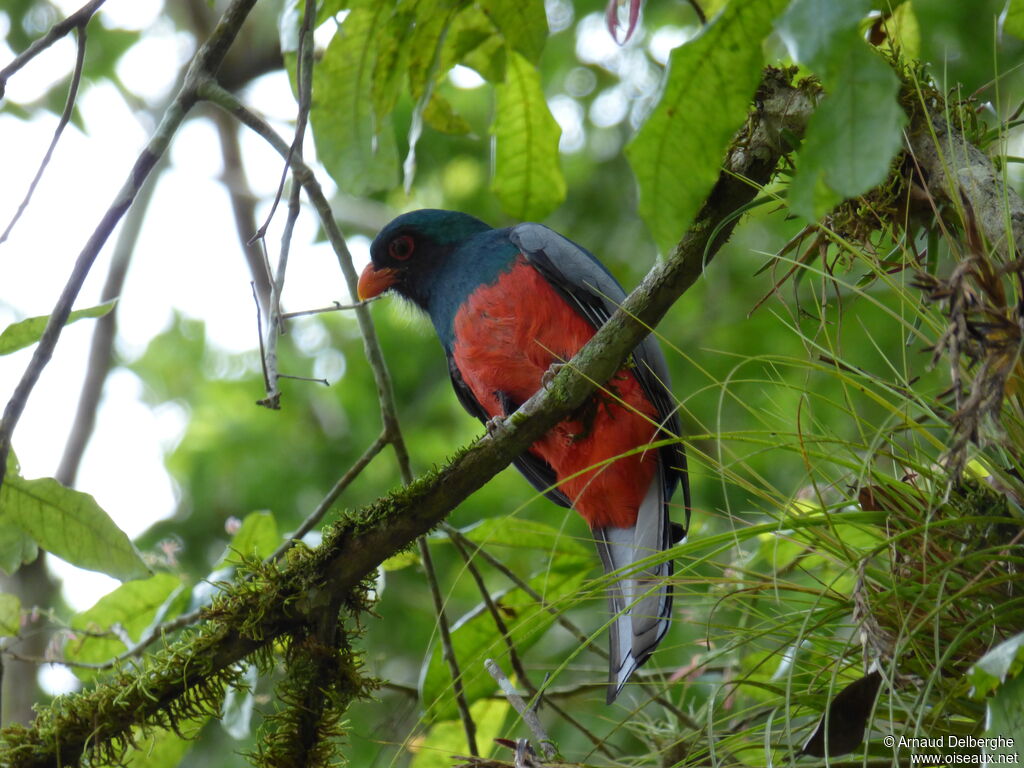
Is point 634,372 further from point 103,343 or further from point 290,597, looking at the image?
point 103,343

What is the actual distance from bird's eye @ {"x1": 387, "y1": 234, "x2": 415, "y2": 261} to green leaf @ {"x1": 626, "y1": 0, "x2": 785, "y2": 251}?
2.91 m

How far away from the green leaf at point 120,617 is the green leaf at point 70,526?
0.76 metres

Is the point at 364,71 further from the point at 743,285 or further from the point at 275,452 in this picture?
the point at 743,285

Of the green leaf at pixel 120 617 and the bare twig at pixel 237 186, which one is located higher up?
the bare twig at pixel 237 186

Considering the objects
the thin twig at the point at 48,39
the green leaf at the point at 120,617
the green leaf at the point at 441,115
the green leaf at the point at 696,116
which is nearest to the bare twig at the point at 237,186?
the green leaf at the point at 441,115

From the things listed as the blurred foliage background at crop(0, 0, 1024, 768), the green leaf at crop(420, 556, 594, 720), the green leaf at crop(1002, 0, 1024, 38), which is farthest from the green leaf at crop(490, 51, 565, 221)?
the green leaf at crop(1002, 0, 1024, 38)

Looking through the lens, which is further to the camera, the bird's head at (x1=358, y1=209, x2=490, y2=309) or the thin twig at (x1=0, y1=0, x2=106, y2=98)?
the bird's head at (x1=358, y1=209, x2=490, y2=309)

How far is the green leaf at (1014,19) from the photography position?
1974 mm

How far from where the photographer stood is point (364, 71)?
2.73 metres

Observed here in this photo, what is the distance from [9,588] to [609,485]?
11.5 ft

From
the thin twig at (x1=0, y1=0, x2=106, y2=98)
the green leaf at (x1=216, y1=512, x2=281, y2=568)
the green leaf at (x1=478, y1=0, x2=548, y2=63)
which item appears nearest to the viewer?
the thin twig at (x1=0, y1=0, x2=106, y2=98)

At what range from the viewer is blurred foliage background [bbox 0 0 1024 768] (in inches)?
78.8

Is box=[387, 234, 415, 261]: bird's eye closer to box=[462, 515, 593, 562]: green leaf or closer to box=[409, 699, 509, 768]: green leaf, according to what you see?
box=[462, 515, 593, 562]: green leaf
